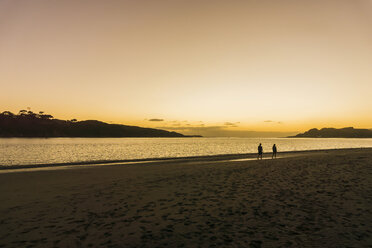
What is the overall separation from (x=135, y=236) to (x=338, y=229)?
7014mm

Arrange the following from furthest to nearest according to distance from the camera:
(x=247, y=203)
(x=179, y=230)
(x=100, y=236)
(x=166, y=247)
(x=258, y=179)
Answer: (x=258, y=179) < (x=247, y=203) < (x=179, y=230) < (x=100, y=236) < (x=166, y=247)

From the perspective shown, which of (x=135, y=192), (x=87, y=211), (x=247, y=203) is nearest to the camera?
(x=87, y=211)

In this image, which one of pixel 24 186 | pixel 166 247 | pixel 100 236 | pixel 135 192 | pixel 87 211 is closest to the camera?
pixel 166 247

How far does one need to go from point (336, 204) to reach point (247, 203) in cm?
414

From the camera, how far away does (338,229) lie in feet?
27.0

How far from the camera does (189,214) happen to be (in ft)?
33.0

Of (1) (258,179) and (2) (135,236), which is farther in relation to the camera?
(1) (258,179)

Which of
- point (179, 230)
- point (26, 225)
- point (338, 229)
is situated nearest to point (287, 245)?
point (338, 229)

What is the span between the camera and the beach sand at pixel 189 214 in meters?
7.50

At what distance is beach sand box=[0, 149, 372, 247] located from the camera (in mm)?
7496

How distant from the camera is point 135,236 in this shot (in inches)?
308

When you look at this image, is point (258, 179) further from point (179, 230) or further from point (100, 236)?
point (100, 236)

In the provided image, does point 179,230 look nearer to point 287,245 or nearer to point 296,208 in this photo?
point 287,245

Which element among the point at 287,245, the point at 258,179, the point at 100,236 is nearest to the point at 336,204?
the point at 287,245
